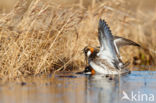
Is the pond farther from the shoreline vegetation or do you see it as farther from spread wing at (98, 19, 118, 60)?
spread wing at (98, 19, 118, 60)

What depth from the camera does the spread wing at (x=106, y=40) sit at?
11180mm

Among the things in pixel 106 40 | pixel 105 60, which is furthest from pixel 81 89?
pixel 105 60

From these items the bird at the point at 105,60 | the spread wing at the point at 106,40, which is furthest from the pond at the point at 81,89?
the spread wing at the point at 106,40

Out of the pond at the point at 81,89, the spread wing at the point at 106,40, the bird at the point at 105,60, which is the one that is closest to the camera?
the pond at the point at 81,89

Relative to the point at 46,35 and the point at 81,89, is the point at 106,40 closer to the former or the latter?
the point at 46,35

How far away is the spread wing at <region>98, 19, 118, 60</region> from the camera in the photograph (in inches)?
440

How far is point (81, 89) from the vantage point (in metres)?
9.39

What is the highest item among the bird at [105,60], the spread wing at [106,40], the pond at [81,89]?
the spread wing at [106,40]

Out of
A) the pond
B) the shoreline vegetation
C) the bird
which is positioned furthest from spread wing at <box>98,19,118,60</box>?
the shoreline vegetation

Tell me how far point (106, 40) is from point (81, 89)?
7.66ft

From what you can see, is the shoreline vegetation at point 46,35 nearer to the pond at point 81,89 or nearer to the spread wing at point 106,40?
the pond at point 81,89

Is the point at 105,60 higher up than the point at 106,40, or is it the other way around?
the point at 106,40

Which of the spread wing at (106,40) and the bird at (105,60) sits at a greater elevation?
the spread wing at (106,40)

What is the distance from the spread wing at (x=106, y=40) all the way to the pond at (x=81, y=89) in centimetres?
71
